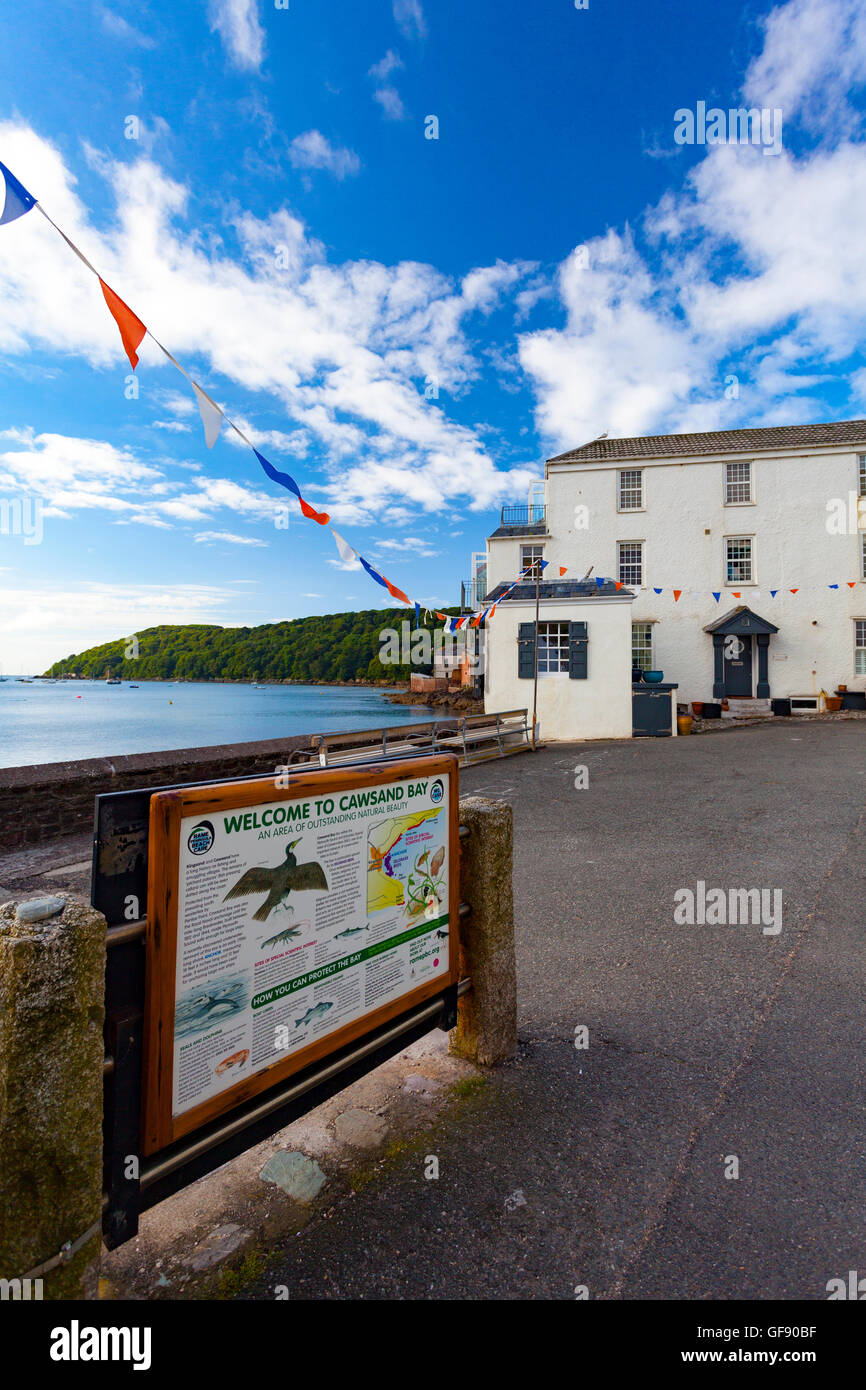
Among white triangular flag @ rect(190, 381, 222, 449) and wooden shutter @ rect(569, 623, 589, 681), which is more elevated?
white triangular flag @ rect(190, 381, 222, 449)

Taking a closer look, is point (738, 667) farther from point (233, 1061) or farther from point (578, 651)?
point (233, 1061)

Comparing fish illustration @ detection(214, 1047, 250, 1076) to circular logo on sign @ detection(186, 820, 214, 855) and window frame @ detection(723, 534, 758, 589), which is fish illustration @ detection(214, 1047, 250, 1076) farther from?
window frame @ detection(723, 534, 758, 589)

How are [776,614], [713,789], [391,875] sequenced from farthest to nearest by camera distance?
[776,614]
[713,789]
[391,875]

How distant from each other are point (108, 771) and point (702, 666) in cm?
2312

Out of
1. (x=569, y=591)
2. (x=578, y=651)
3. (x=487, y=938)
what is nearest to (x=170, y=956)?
(x=487, y=938)

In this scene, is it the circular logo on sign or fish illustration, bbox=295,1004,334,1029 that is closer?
the circular logo on sign

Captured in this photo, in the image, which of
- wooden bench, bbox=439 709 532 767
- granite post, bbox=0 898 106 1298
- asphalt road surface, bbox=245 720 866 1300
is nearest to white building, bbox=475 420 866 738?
wooden bench, bbox=439 709 532 767

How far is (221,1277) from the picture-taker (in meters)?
2.11

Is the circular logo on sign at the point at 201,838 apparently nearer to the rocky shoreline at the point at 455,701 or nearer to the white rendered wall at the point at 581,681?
the white rendered wall at the point at 581,681

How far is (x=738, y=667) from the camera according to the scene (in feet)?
85.7

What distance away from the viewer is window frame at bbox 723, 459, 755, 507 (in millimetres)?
26688

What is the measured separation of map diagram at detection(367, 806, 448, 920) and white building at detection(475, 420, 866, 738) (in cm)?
2316
